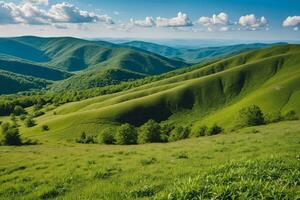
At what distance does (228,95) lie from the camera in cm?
19262

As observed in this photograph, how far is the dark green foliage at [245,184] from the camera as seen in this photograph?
9875 mm

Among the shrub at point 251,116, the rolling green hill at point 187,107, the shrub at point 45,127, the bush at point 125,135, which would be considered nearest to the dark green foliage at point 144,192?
the shrub at point 251,116

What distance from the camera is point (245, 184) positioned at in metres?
10.5

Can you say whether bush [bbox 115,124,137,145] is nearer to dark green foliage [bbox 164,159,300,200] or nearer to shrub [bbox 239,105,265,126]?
shrub [bbox 239,105,265,126]

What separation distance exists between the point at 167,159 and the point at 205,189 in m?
13.3

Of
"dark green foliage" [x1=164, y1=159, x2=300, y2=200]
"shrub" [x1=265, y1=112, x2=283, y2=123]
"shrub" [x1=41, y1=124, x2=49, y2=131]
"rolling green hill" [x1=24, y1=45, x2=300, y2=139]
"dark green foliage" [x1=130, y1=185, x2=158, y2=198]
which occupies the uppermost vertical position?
"dark green foliage" [x1=164, y1=159, x2=300, y2=200]

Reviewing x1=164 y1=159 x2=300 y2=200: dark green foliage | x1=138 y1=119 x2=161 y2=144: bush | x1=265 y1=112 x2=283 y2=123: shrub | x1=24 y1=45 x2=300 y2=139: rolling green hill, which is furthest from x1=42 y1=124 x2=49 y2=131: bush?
x1=164 y1=159 x2=300 y2=200: dark green foliage

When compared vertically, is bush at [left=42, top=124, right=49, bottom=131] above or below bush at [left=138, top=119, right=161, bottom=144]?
below

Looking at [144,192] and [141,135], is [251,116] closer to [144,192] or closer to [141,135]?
[141,135]

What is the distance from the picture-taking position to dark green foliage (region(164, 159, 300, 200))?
9.88 metres

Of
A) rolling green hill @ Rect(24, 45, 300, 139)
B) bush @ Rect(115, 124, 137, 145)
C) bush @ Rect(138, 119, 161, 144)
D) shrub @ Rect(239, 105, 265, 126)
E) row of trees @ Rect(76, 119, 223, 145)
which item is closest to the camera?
shrub @ Rect(239, 105, 265, 126)

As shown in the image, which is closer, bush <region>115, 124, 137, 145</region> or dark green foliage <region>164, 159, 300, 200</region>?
dark green foliage <region>164, 159, 300, 200</region>

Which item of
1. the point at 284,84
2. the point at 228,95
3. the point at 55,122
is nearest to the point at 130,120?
the point at 55,122

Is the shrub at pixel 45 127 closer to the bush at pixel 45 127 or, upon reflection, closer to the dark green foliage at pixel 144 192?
the bush at pixel 45 127
